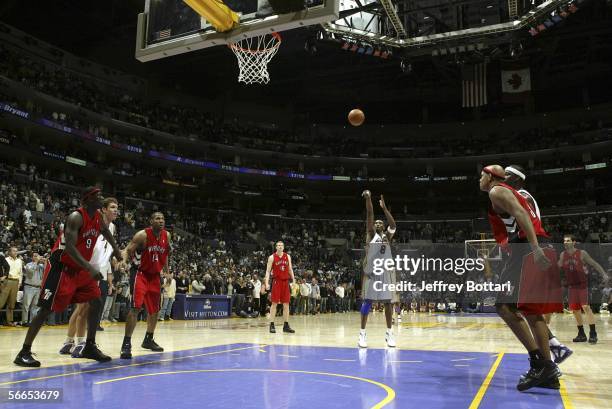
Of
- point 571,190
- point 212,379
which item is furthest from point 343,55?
point 212,379

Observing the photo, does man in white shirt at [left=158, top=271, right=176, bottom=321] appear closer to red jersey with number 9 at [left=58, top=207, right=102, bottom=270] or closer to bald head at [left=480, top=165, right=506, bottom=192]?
red jersey with number 9 at [left=58, top=207, right=102, bottom=270]

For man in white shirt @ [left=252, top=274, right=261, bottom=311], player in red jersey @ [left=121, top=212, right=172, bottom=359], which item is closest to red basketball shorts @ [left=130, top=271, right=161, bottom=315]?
player in red jersey @ [left=121, top=212, right=172, bottom=359]

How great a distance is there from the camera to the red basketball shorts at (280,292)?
39.5 ft

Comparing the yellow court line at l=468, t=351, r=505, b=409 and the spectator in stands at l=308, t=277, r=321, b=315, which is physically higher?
the spectator in stands at l=308, t=277, r=321, b=315

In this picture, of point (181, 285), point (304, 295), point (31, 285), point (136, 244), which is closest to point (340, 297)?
point (304, 295)

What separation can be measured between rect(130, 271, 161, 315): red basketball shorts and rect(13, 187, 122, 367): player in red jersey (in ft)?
1.97

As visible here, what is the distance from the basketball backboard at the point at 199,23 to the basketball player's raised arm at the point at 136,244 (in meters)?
3.42

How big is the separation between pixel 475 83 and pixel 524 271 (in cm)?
2763

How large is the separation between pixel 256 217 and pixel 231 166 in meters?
4.69

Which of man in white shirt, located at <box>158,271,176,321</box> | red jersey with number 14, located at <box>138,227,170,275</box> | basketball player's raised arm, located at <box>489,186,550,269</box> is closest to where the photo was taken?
basketball player's raised arm, located at <box>489,186,550,269</box>

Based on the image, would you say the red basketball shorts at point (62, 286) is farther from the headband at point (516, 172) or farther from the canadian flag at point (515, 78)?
the canadian flag at point (515, 78)

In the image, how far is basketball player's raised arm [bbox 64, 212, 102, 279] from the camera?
19.3ft

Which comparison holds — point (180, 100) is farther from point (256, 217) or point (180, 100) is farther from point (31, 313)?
point (31, 313)

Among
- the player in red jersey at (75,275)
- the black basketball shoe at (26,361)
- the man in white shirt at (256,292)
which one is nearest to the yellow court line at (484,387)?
the player in red jersey at (75,275)
